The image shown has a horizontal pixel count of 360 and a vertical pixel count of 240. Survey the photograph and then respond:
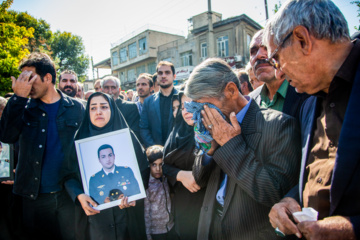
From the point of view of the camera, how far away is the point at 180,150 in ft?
7.80

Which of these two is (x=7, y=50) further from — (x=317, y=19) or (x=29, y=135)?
(x=317, y=19)

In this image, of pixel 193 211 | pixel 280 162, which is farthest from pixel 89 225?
pixel 280 162

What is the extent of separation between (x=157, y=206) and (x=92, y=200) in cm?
106

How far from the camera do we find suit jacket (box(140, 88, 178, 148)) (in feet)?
13.3

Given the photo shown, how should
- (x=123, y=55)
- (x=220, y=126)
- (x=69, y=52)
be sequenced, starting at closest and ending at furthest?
1. (x=220, y=126)
2. (x=69, y=52)
3. (x=123, y=55)

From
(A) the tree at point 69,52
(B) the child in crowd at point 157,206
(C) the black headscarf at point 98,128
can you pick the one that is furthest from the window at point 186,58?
(C) the black headscarf at point 98,128

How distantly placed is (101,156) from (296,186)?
1.96 metres

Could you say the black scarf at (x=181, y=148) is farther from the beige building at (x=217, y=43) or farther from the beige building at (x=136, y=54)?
the beige building at (x=136, y=54)

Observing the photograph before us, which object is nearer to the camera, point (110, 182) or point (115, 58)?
point (110, 182)

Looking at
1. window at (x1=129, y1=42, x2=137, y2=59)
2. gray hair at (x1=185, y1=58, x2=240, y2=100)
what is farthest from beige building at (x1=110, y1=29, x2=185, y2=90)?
gray hair at (x1=185, y1=58, x2=240, y2=100)

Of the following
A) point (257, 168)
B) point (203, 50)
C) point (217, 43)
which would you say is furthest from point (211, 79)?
point (203, 50)

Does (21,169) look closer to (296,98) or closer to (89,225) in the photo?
(89,225)

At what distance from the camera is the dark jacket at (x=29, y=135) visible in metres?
2.45

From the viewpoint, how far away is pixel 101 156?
7.91 ft
